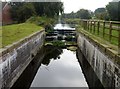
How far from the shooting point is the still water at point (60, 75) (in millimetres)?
9977

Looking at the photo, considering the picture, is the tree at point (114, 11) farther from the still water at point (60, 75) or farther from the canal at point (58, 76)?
the still water at point (60, 75)

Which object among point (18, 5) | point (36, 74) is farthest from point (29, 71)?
point (18, 5)

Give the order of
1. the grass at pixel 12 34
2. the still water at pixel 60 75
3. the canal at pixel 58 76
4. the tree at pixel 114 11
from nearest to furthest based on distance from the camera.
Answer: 1. the canal at pixel 58 76
2. the still water at pixel 60 75
3. the grass at pixel 12 34
4. the tree at pixel 114 11

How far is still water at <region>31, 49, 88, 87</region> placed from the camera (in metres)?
9.98

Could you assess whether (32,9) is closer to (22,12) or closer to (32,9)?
(32,9)

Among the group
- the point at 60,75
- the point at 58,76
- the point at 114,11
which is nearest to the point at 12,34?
the point at 60,75

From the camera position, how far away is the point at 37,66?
1348 centimetres

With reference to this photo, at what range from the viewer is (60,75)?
37.4ft

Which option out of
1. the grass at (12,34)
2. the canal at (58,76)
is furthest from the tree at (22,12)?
the canal at (58,76)

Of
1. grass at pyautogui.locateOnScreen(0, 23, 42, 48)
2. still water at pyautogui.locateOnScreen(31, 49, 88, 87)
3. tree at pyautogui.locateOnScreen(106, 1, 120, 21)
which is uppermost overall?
tree at pyautogui.locateOnScreen(106, 1, 120, 21)

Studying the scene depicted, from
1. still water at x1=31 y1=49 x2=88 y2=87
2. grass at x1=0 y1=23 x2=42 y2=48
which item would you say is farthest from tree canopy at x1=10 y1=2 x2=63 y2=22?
still water at x1=31 y1=49 x2=88 y2=87

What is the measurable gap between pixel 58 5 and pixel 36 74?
31.9 metres

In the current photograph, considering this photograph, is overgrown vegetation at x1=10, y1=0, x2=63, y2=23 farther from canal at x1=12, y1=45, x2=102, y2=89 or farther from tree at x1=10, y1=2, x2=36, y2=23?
canal at x1=12, y1=45, x2=102, y2=89

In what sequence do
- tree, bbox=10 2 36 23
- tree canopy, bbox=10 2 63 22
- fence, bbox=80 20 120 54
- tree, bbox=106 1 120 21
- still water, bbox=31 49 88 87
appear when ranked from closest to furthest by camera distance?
fence, bbox=80 20 120 54
still water, bbox=31 49 88 87
tree, bbox=106 1 120 21
tree, bbox=10 2 36 23
tree canopy, bbox=10 2 63 22
